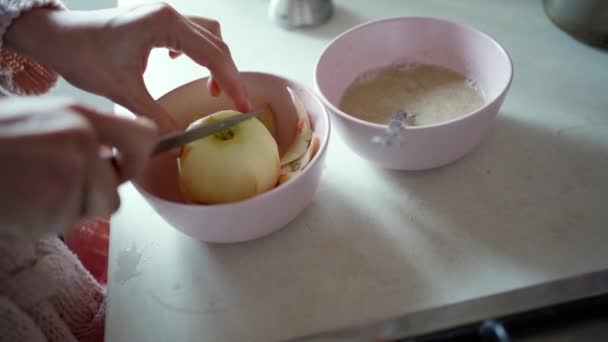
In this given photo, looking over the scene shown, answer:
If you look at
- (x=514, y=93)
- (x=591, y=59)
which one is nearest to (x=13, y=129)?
(x=514, y=93)

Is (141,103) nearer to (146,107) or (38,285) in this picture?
(146,107)

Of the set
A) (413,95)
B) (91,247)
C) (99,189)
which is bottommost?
(91,247)

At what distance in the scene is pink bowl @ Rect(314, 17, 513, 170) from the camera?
0.47 m

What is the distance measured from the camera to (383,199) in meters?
0.51

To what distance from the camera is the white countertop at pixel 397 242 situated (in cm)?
43

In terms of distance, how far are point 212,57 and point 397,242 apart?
0.25 metres

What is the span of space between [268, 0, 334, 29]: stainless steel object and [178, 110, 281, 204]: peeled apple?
325 millimetres

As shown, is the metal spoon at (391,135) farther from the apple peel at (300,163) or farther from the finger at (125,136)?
the finger at (125,136)

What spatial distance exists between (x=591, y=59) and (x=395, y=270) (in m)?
0.41

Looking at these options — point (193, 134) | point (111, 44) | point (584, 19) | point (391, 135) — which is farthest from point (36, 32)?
point (584, 19)

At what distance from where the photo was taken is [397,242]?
1.55 ft

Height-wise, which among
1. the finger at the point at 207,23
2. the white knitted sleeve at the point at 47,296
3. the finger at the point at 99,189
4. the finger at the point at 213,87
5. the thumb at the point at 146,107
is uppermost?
the finger at the point at 99,189

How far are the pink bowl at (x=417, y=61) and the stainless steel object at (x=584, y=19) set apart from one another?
165 millimetres

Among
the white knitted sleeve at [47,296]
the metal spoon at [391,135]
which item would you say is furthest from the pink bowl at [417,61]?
the white knitted sleeve at [47,296]
